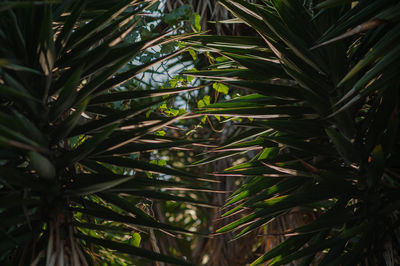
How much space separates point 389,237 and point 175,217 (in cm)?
256

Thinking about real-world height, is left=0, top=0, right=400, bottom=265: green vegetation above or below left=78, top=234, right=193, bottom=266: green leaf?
above

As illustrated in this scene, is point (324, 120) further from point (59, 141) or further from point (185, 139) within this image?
point (59, 141)

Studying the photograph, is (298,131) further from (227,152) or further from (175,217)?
(175,217)

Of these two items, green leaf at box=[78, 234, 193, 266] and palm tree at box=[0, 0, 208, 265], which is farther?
green leaf at box=[78, 234, 193, 266]

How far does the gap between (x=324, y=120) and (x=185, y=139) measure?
392 mm

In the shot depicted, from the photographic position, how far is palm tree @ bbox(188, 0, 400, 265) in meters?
1.17

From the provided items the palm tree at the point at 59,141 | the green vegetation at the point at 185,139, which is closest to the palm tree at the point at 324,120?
the green vegetation at the point at 185,139

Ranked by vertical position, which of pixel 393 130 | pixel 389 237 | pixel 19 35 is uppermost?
pixel 19 35

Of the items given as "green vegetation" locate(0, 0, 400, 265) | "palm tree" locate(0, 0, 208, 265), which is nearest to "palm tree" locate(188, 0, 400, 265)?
"green vegetation" locate(0, 0, 400, 265)

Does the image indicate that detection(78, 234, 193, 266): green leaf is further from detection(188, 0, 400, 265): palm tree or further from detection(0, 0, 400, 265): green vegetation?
detection(188, 0, 400, 265): palm tree

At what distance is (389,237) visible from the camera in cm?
125

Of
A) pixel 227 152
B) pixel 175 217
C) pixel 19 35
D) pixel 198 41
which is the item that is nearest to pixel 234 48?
pixel 198 41

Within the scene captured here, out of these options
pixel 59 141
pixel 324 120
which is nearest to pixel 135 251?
pixel 59 141

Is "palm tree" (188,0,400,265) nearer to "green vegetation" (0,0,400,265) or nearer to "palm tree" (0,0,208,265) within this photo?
"green vegetation" (0,0,400,265)
